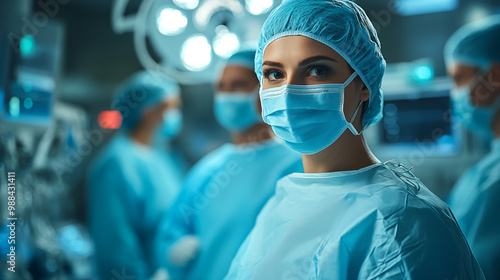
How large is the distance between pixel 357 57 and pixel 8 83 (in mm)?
2317

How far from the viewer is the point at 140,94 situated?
283cm

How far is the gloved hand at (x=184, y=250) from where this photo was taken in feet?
7.34

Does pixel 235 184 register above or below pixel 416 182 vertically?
below

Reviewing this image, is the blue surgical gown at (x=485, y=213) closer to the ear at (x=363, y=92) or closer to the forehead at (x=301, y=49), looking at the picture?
the ear at (x=363, y=92)

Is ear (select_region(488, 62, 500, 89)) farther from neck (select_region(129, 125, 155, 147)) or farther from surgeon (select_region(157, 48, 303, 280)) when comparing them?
neck (select_region(129, 125, 155, 147))

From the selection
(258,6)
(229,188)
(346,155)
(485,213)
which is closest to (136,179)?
(229,188)

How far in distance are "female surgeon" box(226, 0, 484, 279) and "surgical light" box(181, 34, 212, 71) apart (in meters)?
1.18

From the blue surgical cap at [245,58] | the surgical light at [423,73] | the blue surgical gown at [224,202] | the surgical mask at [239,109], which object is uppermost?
the blue surgical cap at [245,58]

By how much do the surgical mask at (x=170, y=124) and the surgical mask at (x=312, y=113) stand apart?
157 cm

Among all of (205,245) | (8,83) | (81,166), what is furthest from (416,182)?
(8,83)

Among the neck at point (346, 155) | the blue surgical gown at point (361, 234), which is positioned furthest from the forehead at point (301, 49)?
the blue surgical gown at point (361, 234)

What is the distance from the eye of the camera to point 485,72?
2215mm

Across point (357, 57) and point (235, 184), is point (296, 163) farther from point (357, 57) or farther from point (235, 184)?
point (357, 57)

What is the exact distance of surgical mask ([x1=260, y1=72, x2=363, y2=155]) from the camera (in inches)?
50.1
